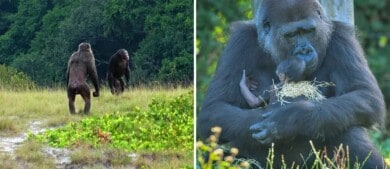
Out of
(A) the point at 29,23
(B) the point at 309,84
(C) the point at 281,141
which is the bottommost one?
(C) the point at 281,141

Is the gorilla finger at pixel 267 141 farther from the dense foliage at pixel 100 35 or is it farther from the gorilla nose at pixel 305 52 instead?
the dense foliage at pixel 100 35

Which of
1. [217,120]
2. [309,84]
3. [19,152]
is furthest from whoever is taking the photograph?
[19,152]

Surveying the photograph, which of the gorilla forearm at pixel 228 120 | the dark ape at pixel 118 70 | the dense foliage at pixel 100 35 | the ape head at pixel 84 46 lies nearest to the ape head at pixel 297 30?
the gorilla forearm at pixel 228 120

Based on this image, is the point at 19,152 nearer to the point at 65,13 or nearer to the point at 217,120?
the point at 65,13

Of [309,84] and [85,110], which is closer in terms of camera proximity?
[309,84]

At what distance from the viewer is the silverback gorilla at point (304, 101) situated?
2.50m

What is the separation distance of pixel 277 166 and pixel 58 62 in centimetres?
119

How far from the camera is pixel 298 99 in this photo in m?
2.55

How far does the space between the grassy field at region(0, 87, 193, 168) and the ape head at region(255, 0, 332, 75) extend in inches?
30.7

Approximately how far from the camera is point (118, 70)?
3.24 m

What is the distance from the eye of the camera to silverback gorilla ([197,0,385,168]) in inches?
98.3

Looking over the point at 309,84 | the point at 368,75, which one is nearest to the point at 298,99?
the point at 309,84

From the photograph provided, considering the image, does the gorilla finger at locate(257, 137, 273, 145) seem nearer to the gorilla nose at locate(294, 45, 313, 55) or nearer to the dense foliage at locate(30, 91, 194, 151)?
the gorilla nose at locate(294, 45, 313, 55)

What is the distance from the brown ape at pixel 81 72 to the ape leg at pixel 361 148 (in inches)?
48.4
